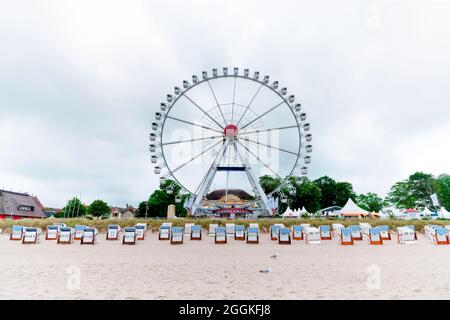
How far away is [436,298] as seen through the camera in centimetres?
493

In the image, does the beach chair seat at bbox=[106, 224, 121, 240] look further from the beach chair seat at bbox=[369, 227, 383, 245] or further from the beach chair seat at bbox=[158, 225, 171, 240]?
the beach chair seat at bbox=[369, 227, 383, 245]

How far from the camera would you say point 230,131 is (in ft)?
103

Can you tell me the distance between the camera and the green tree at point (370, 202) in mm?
79750

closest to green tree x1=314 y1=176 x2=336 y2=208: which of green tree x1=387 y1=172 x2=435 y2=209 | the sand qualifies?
green tree x1=387 y1=172 x2=435 y2=209

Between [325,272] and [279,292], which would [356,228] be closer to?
[325,272]

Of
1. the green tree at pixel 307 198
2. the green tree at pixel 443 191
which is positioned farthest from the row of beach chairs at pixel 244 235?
the green tree at pixel 443 191

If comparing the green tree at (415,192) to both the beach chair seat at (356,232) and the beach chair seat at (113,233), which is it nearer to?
the beach chair seat at (356,232)

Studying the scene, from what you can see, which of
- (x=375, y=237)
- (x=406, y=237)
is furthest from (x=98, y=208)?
(x=406, y=237)

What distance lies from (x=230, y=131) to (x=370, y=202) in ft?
218

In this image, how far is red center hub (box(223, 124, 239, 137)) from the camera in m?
31.4

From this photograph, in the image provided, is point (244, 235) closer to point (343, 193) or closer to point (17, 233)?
point (17, 233)

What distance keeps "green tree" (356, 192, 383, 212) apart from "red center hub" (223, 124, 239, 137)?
61.4m
